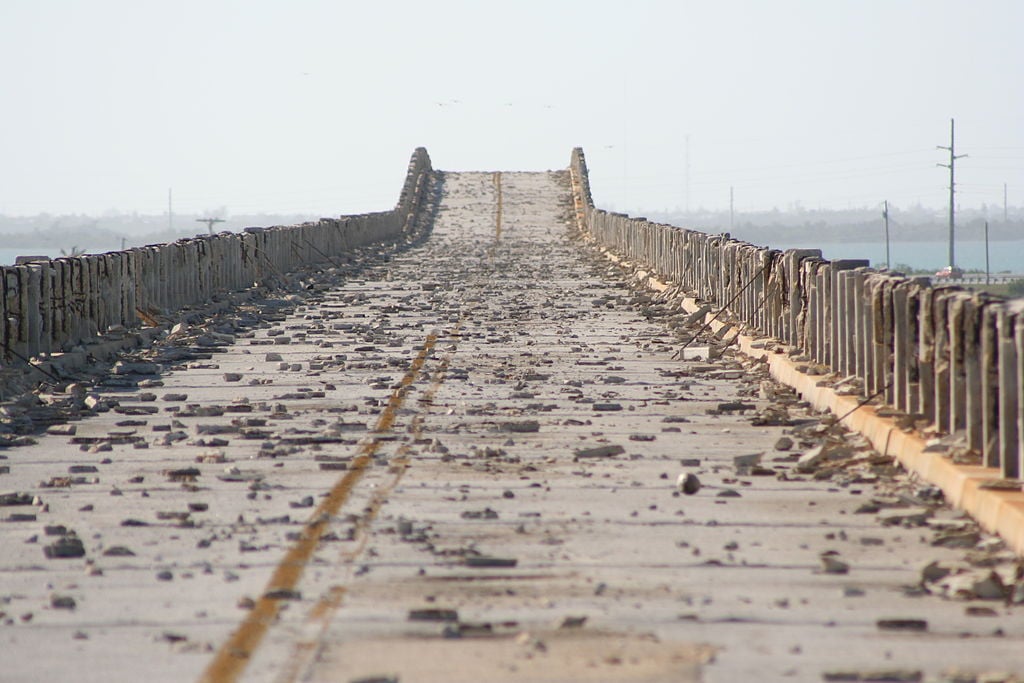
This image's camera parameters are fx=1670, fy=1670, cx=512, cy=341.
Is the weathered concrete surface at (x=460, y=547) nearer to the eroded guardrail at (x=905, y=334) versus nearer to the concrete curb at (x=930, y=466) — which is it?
the concrete curb at (x=930, y=466)

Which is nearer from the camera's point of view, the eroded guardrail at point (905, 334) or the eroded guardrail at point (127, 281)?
the eroded guardrail at point (905, 334)

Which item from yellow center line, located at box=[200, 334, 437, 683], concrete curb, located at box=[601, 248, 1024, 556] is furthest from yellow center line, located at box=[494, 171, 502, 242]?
yellow center line, located at box=[200, 334, 437, 683]

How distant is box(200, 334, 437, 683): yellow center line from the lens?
7.00 m

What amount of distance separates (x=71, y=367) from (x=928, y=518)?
12.4 meters

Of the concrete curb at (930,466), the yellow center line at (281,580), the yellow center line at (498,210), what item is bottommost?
the yellow center line at (281,580)

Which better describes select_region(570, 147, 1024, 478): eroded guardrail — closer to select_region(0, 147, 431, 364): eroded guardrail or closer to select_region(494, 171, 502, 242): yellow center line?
select_region(0, 147, 431, 364): eroded guardrail

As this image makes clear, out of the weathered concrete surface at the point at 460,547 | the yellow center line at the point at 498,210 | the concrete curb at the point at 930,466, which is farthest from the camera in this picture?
the yellow center line at the point at 498,210

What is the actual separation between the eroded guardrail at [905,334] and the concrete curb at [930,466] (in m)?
0.23

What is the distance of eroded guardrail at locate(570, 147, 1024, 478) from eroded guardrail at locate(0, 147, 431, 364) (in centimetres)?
878

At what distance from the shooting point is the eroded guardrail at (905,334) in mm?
10586

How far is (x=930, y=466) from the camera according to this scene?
11305 mm

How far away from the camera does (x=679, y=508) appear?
10812 millimetres

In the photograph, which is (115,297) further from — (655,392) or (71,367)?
(655,392)

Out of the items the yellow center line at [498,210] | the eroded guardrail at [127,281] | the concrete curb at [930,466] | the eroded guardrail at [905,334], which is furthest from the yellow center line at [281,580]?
the yellow center line at [498,210]
